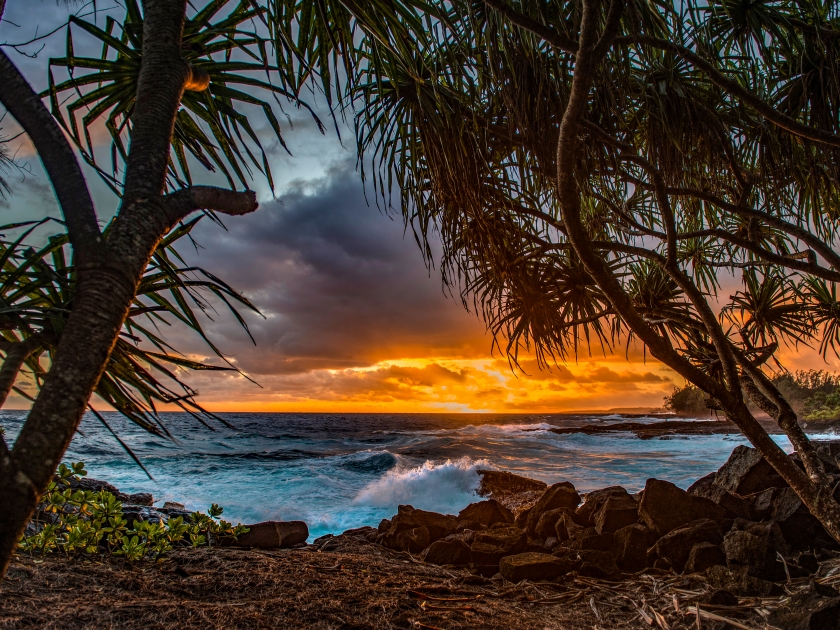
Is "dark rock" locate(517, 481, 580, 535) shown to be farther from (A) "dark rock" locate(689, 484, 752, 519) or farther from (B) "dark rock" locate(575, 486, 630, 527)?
(A) "dark rock" locate(689, 484, 752, 519)

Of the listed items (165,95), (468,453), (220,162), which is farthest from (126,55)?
(468,453)

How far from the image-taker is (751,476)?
454 centimetres

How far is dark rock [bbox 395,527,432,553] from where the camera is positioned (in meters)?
4.20

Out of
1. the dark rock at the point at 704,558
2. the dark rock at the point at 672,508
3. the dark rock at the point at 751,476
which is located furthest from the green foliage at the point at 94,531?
the dark rock at the point at 751,476

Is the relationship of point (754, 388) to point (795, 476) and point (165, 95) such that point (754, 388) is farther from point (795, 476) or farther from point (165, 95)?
point (165, 95)

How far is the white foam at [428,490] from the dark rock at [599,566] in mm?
5934

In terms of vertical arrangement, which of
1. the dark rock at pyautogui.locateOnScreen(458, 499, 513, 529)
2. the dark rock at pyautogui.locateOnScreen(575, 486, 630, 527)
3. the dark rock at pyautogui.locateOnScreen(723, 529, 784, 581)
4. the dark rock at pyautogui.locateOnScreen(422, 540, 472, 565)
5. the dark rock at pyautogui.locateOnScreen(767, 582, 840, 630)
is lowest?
the dark rock at pyautogui.locateOnScreen(458, 499, 513, 529)

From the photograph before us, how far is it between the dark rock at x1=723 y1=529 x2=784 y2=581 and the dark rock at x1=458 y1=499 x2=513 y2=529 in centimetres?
247

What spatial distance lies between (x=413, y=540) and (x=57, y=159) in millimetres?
4107

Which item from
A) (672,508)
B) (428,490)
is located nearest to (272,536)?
(672,508)

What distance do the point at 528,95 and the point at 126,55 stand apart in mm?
1667

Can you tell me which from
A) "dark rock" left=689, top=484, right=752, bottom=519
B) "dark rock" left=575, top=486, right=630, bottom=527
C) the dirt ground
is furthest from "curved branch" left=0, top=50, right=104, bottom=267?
"dark rock" left=689, top=484, right=752, bottom=519

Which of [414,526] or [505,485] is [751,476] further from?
[505,485]

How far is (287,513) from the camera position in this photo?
8500 millimetres
